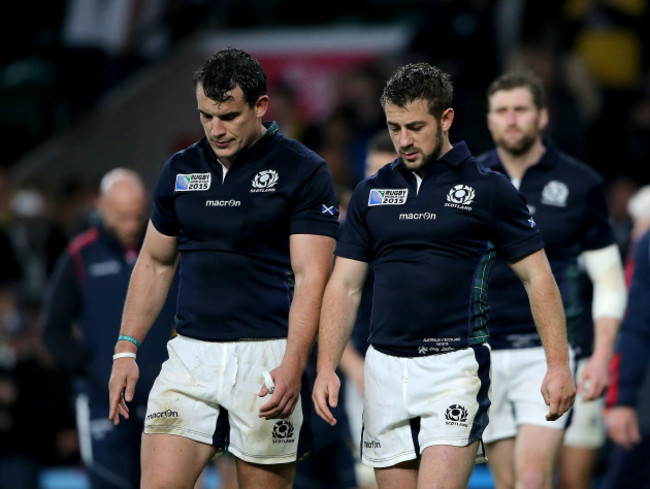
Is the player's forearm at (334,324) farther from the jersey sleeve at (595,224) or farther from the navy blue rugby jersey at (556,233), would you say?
the jersey sleeve at (595,224)

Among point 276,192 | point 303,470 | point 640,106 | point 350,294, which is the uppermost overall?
point 640,106

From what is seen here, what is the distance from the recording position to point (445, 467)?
559cm

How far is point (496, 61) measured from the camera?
43.4 ft

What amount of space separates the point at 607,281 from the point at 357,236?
1930mm

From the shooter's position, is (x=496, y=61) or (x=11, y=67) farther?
(x=11, y=67)

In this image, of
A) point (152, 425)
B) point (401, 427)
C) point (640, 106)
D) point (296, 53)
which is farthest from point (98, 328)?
point (296, 53)

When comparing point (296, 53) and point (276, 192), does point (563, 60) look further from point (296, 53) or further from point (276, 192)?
point (276, 192)

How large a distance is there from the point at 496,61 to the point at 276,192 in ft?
25.3

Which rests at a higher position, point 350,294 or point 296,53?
point 296,53

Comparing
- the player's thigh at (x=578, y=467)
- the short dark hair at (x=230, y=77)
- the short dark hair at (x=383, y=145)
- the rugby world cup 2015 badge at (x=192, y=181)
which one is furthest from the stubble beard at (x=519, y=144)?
the rugby world cup 2015 badge at (x=192, y=181)

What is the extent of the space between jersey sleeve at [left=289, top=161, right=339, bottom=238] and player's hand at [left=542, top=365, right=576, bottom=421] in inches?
43.7

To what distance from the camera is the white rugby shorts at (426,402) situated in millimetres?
5691

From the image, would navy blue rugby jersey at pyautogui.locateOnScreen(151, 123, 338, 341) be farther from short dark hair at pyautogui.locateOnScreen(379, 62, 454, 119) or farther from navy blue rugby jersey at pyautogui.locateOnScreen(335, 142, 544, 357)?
short dark hair at pyautogui.locateOnScreen(379, 62, 454, 119)

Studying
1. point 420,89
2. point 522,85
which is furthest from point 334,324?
point 522,85
